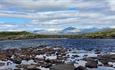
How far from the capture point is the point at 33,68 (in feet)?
164

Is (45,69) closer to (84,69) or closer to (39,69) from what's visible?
(39,69)

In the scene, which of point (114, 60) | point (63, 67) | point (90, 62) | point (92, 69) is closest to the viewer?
point (63, 67)

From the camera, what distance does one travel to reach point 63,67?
160 feet

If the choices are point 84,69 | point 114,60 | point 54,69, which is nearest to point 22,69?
point 54,69

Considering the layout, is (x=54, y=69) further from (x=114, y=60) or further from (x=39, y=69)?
(x=114, y=60)

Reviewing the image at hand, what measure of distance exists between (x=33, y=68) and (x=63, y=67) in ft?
Answer: 17.4

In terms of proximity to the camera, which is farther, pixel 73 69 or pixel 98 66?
pixel 98 66

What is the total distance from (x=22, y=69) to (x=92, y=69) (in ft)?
40.8

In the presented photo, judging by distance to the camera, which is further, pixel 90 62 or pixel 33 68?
pixel 90 62

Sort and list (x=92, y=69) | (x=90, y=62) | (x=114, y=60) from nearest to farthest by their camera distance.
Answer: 1. (x=92, y=69)
2. (x=90, y=62)
3. (x=114, y=60)

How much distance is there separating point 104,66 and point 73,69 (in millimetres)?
10029

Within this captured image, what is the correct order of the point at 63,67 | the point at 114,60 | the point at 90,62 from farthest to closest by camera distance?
1. the point at 114,60
2. the point at 90,62
3. the point at 63,67

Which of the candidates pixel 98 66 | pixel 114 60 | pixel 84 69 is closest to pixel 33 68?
pixel 84 69

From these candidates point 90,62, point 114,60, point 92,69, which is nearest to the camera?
point 92,69
